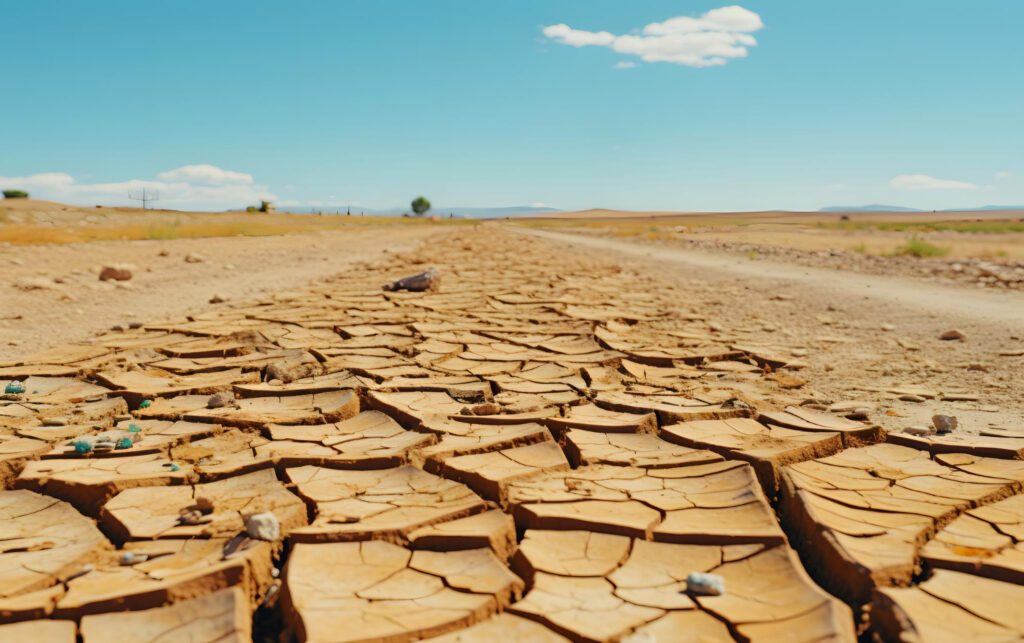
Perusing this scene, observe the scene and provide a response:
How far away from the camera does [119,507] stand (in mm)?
1761

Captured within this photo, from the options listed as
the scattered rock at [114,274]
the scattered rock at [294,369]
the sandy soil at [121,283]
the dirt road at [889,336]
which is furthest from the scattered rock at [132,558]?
the scattered rock at [114,274]

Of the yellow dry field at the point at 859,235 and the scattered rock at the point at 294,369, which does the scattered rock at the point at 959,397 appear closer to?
the scattered rock at the point at 294,369

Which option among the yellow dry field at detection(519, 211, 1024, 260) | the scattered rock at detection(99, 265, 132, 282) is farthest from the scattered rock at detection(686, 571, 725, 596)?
the yellow dry field at detection(519, 211, 1024, 260)

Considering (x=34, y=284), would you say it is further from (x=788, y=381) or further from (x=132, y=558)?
(x=788, y=381)

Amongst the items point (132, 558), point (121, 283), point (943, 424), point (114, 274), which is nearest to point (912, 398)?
point (943, 424)

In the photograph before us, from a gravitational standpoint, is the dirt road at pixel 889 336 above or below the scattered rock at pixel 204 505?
above

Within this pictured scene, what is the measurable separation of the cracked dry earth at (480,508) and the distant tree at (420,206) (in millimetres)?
91054

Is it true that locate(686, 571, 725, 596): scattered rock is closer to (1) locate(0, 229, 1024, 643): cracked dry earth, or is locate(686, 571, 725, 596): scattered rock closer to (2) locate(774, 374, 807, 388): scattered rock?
(1) locate(0, 229, 1024, 643): cracked dry earth

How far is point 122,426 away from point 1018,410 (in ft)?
11.0

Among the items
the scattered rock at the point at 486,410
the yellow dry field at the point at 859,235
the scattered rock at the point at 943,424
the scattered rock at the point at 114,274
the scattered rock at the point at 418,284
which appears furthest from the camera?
the yellow dry field at the point at 859,235

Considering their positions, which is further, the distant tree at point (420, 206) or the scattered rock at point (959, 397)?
the distant tree at point (420, 206)

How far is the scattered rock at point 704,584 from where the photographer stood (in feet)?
4.32

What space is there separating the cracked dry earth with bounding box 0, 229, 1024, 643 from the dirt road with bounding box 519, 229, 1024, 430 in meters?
0.45

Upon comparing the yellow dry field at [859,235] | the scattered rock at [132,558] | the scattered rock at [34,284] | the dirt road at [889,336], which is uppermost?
the yellow dry field at [859,235]
